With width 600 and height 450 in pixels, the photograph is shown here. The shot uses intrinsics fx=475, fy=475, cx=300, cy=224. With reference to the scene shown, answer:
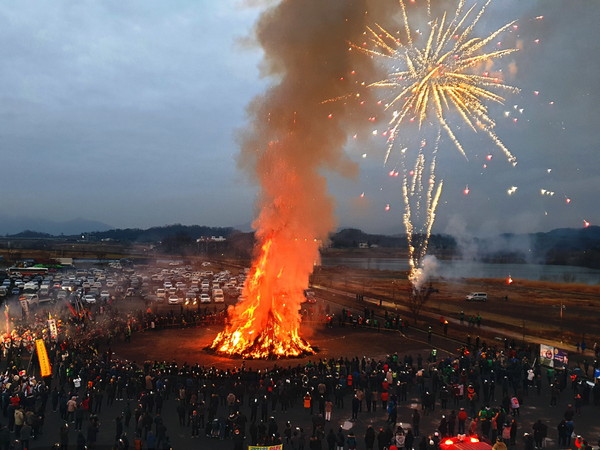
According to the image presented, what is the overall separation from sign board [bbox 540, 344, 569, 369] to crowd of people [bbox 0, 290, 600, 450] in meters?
0.46

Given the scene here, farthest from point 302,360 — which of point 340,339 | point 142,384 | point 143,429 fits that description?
point 143,429

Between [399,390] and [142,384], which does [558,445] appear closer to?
[399,390]

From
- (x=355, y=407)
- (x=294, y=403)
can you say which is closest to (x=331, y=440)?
(x=355, y=407)

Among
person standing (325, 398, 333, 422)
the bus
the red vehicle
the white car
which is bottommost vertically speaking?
the white car

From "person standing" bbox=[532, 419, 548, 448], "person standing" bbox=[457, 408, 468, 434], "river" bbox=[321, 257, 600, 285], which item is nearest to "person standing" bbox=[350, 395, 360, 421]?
"person standing" bbox=[457, 408, 468, 434]

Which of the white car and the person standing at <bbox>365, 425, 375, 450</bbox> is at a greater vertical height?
the person standing at <bbox>365, 425, 375, 450</bbox>

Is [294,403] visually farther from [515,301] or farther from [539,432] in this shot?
[515,301]

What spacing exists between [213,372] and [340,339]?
12.4 meters

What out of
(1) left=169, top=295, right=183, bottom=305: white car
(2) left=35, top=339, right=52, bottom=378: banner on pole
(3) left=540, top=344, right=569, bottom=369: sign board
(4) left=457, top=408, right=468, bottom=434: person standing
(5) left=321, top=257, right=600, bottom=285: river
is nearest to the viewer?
(4) left=457, top=408, right=468, bottom=434: person standing

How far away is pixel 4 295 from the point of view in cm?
4822

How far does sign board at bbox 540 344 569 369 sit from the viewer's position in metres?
22.3

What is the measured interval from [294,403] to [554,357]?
42.2 feet

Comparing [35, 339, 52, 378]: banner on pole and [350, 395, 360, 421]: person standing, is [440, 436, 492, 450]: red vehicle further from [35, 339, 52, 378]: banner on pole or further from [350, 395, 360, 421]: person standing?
A: [35, 339, 52, 378]: banner on pole

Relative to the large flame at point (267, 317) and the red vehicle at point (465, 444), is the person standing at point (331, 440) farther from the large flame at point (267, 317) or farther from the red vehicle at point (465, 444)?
the large flame at point (267, 317)
